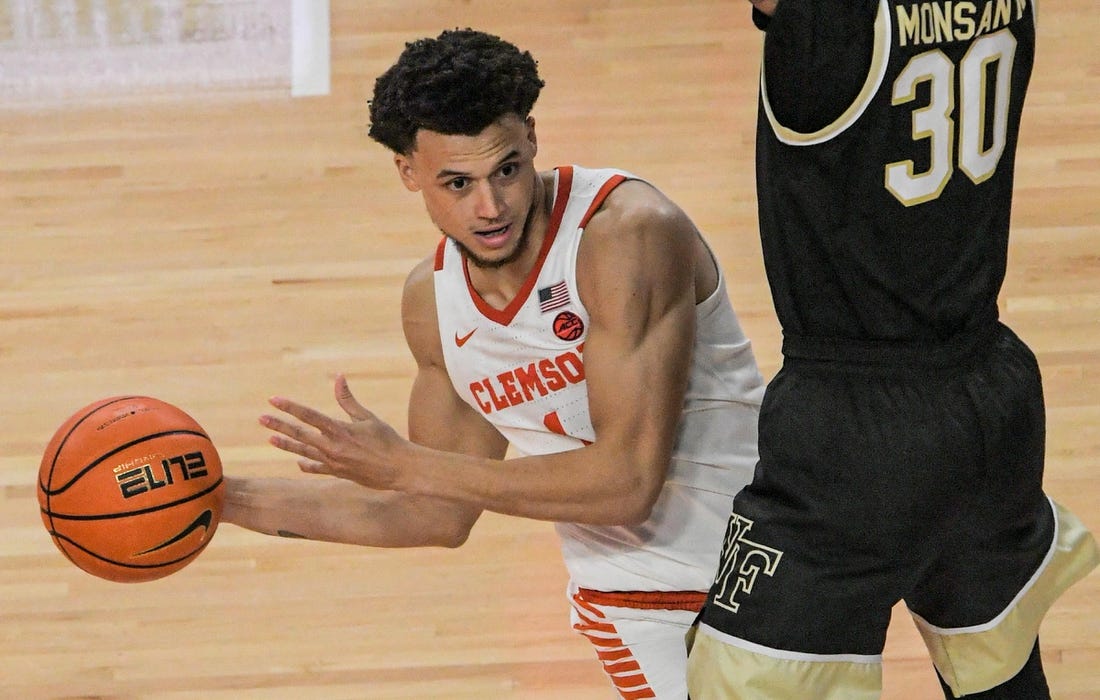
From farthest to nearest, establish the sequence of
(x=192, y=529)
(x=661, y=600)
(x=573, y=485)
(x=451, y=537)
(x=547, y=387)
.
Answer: (x=451, y=537), (x=661, y=600), (x=547, y=387), (x=192, y=529), (x=573, y=485)

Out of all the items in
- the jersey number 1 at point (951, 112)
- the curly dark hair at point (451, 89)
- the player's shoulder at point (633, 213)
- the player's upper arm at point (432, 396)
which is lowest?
the player's upper arm at point (432, 396)

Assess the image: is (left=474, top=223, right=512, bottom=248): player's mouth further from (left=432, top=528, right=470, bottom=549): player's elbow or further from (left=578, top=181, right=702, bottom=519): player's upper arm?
(left=432, top=528, right=470, bottom=549): player's elbow

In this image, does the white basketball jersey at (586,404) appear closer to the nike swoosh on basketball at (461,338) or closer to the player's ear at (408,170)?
the nike swoosh on basketball at (461,338)

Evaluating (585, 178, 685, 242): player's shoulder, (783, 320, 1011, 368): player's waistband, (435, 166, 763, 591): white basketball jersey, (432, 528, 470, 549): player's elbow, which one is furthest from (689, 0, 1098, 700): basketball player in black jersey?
(432, 528, 470, 549): player's elbow

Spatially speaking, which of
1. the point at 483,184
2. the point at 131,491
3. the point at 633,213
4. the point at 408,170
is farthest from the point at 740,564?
the point at 131,491

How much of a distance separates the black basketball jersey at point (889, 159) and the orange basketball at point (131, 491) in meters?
1.37

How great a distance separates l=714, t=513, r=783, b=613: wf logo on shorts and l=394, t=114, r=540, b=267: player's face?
0.87 m

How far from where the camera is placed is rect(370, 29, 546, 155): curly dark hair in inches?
122

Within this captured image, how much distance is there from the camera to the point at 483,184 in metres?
3.10

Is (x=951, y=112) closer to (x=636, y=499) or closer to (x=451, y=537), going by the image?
(x=636, y=499)

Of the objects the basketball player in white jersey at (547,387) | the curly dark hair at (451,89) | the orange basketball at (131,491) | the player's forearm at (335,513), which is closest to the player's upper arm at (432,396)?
the basketball player in white jersey at (547,387)

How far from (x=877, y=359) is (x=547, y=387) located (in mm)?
943

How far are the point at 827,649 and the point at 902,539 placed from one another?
9.2 inches

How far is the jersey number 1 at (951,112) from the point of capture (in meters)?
2.38
